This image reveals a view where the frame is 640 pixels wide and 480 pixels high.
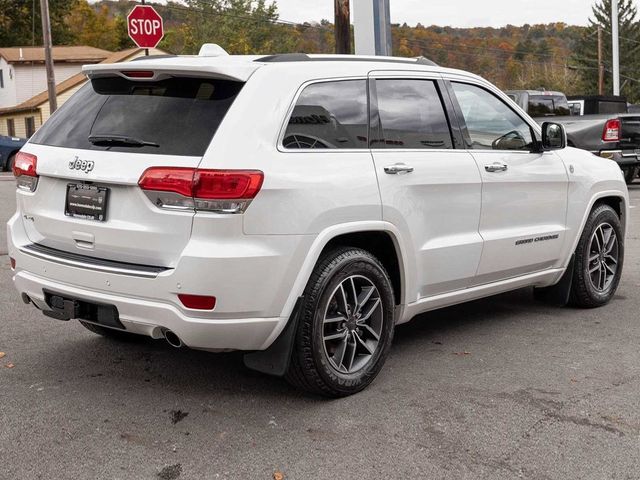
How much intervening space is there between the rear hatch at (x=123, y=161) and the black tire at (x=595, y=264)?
133 inches

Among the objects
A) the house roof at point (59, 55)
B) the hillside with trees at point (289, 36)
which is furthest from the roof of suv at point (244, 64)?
the hillside with trees at point (289, 36)

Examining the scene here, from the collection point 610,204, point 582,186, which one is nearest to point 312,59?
point 582,186

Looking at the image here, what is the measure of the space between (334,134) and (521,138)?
1.90m

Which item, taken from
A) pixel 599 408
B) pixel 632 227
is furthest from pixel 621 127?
pixel 599 408

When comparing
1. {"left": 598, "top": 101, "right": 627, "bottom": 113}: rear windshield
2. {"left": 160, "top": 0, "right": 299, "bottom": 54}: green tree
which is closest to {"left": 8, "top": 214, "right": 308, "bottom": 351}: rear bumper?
{"left": 598, "top": 101, "right": 627, "bottom": 113}: rear windshield

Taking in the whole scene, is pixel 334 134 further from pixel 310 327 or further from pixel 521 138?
pixel 521 138

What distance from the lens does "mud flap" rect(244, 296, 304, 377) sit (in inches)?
163

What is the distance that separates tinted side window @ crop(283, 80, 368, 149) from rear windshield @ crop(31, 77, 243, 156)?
36cm

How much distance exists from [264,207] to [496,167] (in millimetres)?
2053

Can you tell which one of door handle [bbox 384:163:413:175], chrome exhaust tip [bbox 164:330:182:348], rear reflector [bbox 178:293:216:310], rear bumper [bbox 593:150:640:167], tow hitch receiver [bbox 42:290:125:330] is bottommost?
rear bumper [bbox 593:150:640:167]

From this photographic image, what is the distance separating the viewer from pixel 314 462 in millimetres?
3654

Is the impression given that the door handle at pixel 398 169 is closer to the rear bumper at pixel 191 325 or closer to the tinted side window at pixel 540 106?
the rear bumper at pixel 191 325

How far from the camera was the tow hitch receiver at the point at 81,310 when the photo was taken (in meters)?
4.12

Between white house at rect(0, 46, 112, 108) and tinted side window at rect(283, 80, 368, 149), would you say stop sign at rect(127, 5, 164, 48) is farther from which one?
white house at rect(0, 46, 112, 108)
